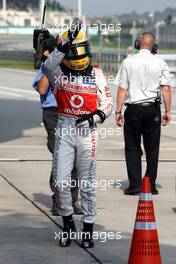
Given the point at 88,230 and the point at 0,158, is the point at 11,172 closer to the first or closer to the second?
the point at 0,158

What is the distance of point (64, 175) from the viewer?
8828 millimetres

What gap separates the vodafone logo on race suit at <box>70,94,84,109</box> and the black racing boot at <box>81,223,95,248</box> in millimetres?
1076

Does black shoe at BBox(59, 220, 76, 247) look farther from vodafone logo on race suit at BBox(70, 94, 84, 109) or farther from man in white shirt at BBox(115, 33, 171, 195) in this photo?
man in white shirt at BBox(115, 33, 171, 195)

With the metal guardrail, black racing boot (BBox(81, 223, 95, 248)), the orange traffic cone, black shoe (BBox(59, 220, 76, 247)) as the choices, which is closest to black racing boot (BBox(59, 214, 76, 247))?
black shoe (BBox(59, 220, 76, 247))

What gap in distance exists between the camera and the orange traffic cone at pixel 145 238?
7777 millimetres

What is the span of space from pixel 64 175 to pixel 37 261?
0.95 metres

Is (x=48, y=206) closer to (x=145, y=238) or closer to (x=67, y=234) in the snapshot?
(x=67, y=234)

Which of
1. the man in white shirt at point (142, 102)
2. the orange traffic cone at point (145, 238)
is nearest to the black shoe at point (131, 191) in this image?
the man in white shirt at point (142, 102)

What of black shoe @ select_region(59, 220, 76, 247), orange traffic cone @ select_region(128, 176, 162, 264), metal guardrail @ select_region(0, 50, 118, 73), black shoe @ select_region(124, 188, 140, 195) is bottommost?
metal guardrail @ select_region(0, 50, 118, 73)

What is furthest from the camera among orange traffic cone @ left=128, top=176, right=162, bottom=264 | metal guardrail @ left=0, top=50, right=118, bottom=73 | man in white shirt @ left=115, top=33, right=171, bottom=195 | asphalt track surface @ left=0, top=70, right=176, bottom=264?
metal guardrail @ left=0, top=50, right=118, bottom=73

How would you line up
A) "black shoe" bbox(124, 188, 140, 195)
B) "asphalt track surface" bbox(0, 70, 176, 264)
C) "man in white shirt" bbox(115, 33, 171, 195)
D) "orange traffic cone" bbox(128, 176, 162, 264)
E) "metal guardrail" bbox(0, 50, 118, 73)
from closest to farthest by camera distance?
1. "orange traffic cone" bbox(128, 176, 162, 264)
2. "asphalt track surface" bbox(0, 70, 176, 264)
3. "man in white shirt" bbox(115, 33, 171, 195)
4. "black shoe" bbox(124, 188, 140, 195)
5. "metal guardrail" bbox(0, 50, 118, 73)

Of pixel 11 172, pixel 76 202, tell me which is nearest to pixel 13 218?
pixel 76 202

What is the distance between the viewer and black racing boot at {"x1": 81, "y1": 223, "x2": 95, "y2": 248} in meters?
8.78

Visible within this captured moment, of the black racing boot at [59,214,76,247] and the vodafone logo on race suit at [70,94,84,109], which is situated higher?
the vodafone logo on race suit at [70,94,84,109]
